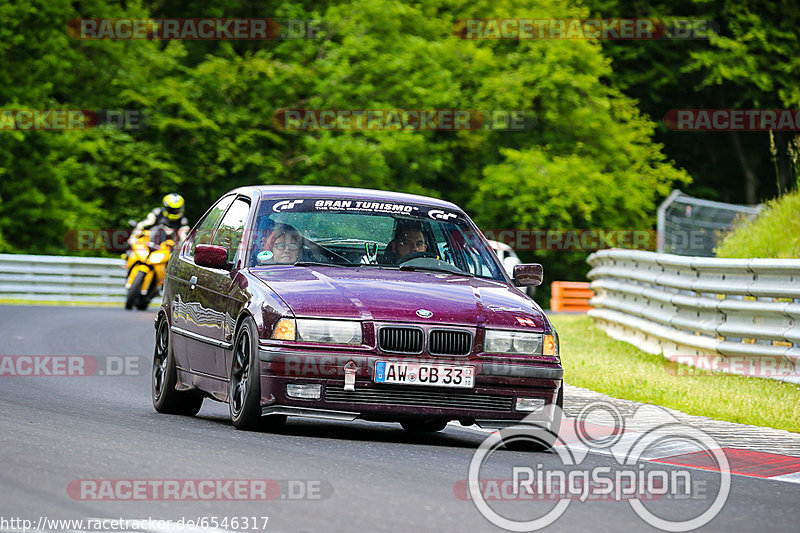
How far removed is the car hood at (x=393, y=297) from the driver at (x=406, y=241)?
337 millimetres

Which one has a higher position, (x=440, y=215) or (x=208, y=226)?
(x=440, y=215)

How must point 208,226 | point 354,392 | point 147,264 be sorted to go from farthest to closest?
point 147,264, point 208,226, point 354,392

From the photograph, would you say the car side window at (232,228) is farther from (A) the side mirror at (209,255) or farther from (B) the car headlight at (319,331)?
(B) the car headlight at (319,331)

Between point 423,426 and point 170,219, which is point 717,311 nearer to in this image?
point 423,426

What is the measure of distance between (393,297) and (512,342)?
77 centimetres

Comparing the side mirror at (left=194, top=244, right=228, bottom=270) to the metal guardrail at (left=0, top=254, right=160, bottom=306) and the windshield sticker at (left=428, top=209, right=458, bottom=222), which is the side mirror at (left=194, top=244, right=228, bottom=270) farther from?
the metal guardrail at (left=0, top=254, right=160, bottom=306)

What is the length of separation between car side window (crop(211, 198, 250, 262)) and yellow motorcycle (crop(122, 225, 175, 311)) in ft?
50.0

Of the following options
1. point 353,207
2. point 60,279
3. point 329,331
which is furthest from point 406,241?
point 60,279

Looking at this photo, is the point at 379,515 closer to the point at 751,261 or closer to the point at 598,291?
the point at 751,261

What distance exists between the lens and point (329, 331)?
29.5 feet

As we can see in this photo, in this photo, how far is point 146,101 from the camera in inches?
1896

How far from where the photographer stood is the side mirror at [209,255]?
9.96m

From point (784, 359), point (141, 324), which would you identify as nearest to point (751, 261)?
point (784, 359)

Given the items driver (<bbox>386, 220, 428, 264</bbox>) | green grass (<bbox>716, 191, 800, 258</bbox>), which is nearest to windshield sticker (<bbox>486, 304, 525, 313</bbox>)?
driver (<bbox>386, 220, 428, 264</bbox>)
